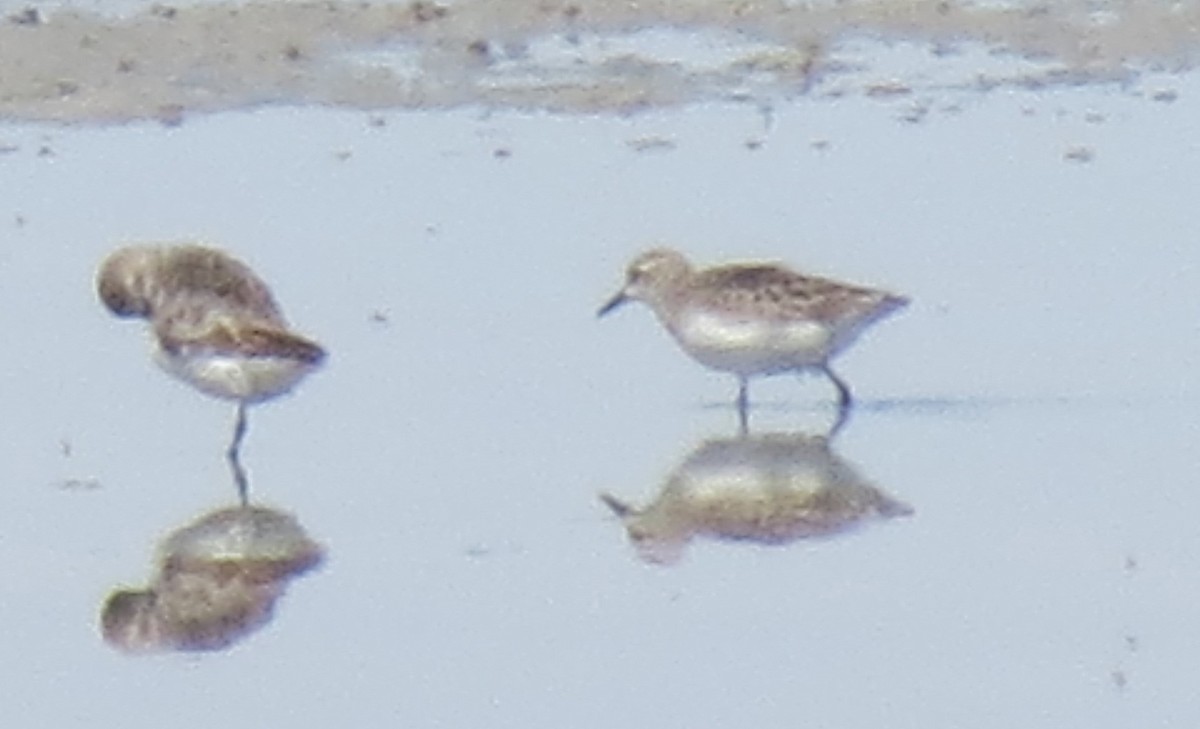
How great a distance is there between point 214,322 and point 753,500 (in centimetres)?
142

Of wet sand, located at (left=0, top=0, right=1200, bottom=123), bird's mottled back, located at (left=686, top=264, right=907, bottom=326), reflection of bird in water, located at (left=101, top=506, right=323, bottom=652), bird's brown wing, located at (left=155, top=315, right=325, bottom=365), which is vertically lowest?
reflection of bird in water, located at (left=101, top=506, right=323, bottom=652)

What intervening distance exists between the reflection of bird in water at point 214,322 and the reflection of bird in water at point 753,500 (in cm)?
93

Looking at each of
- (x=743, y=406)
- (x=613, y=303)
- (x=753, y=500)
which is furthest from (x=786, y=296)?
(x=753, y=500)

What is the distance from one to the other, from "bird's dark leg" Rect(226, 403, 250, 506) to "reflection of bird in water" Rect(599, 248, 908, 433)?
3.97ft

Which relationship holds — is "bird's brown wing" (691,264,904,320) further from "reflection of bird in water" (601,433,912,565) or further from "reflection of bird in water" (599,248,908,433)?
"reflection of bird in water" (601,433,912,565)

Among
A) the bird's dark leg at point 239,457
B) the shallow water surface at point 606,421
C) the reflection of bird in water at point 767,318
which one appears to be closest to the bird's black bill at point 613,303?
the shallow water surface at point 606,421

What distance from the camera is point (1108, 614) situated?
9.93 meters

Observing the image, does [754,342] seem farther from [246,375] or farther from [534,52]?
[534,52]

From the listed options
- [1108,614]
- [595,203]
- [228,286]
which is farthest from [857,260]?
[1108,614]

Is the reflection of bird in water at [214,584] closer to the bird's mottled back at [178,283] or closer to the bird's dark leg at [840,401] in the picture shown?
the bird's mottled back at [178,283]

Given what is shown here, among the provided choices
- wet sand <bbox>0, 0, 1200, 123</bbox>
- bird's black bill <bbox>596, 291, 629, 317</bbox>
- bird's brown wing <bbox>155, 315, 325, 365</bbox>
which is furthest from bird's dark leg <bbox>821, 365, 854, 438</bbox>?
wet sand <bbox>0, 0, 1200, 123</bbox>

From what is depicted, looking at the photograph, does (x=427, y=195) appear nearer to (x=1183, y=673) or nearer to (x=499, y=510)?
(x=499, y=510)

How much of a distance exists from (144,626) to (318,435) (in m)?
1.57

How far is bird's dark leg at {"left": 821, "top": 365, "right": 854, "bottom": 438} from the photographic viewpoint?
1175 centimetres
